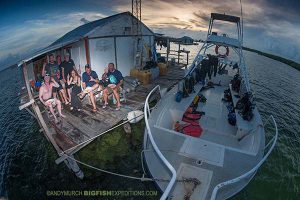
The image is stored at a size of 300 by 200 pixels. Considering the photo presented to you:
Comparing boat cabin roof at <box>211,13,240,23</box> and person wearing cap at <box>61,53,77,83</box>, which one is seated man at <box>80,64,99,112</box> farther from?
boat cabin roof at <box>211,13,240,23</box>

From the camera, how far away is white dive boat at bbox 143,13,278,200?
5.24 meters

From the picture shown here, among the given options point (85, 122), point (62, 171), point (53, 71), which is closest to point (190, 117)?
point (85, 122)

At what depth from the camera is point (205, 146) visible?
21.6ft

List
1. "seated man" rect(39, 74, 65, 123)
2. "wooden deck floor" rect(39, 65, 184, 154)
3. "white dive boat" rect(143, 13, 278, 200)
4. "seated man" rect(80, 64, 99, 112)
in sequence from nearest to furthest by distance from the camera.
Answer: "white dive boat" rect(143, 13, 278, 200) < "wooden deck floor" rect(39, 65, 184, 154) < "seated man" rect(39, 74, 65, 123) < "seated man" rect(80, 64, 99, 112)

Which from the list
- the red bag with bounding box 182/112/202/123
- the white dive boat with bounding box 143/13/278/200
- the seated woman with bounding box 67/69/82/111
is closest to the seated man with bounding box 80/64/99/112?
the seated woman with bounding box 67/69/82/111

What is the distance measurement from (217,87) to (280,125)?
744 cm

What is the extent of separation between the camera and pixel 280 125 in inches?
669

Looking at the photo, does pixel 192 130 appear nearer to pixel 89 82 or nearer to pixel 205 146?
pixel 205 146

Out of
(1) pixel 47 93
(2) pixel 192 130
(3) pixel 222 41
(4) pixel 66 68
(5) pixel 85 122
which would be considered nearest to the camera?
(1) pixel 47 93

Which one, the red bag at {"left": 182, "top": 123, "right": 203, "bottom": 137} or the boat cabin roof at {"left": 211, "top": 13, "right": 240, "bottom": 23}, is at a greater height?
the boat cabin roof at {"left": 211, "top": 13, "right": 240, "bottom": 23}

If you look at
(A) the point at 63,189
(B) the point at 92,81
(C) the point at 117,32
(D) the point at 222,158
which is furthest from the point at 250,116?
(C) the point at 117,32

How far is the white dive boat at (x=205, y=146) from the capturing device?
5.24 metres

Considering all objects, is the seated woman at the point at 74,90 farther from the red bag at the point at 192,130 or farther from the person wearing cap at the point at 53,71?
the red bag at the point at 192,130

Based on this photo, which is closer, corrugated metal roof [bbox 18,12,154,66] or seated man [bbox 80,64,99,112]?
corrugated metal roof [bbox 18,12,154,66]
